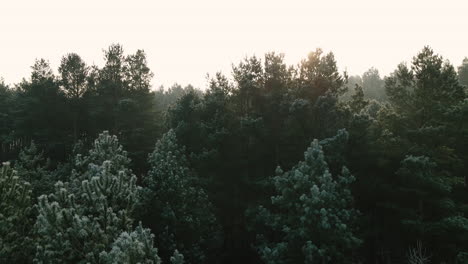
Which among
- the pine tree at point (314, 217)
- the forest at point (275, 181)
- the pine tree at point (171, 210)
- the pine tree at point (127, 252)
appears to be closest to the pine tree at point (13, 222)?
the forest at point (275, 181)

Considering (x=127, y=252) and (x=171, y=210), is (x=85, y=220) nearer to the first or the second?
(x=127, y=252)

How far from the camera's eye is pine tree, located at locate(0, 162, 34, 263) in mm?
16250

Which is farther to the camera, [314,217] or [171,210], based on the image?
[171,210]

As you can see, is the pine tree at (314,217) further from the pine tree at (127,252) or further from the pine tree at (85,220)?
the pine tree at (127,252)

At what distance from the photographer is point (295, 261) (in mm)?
21797

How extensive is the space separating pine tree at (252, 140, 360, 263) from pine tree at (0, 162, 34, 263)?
12135mm

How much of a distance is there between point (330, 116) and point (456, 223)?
9789 millimetres

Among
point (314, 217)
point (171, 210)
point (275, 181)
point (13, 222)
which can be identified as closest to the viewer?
point (13, 222)

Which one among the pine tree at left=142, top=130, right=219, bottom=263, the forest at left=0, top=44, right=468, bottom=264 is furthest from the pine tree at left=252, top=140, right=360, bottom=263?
the pine tree at left=142, top=130, right=219, bottom=263

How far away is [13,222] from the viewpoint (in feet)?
56.0

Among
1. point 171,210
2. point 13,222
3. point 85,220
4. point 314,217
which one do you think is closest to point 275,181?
point 314,217

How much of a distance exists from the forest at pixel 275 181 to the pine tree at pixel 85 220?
0.05 metres

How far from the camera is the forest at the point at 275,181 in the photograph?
1575cm

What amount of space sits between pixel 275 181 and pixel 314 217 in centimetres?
383
